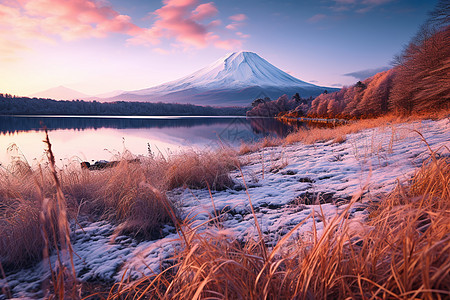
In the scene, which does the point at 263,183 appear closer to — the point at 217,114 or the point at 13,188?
the point at 13,188

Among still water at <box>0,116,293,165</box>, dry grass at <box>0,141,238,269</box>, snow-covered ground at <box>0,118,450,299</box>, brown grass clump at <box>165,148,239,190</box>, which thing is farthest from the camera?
still water at <box>0,116,293,165</box>

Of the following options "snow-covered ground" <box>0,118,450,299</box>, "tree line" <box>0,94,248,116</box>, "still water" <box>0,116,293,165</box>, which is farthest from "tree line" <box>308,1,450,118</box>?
"tree line" <box>0,94,248,116</box>

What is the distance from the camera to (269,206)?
10.7 ft

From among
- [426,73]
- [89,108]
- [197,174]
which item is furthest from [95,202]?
[89,108]

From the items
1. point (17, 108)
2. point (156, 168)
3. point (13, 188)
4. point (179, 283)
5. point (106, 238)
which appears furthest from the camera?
point (17, 108)

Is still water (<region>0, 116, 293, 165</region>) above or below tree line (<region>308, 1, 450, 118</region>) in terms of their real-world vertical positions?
below

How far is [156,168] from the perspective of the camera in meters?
5.03

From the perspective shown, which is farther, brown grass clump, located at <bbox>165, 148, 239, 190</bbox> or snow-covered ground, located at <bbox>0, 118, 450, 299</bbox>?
brown grass clump, located at <bbox>165, 148, 239, 190</bbox>

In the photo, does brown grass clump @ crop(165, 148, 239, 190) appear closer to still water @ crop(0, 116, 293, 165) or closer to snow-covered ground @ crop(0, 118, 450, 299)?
snow-covered ground @ crop(0, 118, 450, 299)

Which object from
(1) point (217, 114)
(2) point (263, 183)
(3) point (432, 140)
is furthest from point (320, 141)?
(1) point (217, 114)

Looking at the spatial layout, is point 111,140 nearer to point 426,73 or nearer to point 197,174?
point 197,174

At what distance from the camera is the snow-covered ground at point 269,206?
2.05m

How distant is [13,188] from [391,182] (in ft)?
19.0

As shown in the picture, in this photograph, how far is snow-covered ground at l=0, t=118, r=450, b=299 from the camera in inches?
80.6
